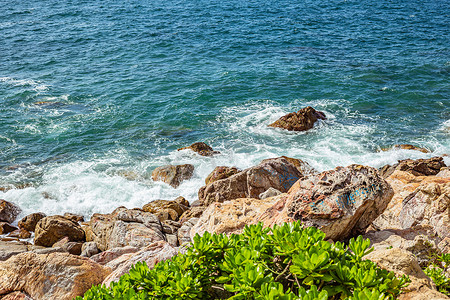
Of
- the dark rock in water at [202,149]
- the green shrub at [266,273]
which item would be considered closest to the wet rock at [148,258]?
the green shrub at [266,273]

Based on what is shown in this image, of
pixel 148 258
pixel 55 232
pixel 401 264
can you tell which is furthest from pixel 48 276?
pixel 55 232

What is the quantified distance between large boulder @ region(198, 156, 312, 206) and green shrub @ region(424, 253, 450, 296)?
8080 mm

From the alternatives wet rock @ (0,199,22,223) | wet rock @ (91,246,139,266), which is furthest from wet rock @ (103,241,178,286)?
wet rock @ (0,199,22,223)

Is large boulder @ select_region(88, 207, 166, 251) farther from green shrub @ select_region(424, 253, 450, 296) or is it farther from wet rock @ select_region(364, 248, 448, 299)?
green shrub @ select_region(424, 253, 450, 296)

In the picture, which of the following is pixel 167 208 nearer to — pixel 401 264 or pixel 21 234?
pixel 21 234

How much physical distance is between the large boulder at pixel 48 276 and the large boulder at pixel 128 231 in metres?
3.24

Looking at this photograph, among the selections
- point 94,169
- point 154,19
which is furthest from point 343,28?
point 94,169

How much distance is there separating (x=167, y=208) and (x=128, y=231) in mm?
4327

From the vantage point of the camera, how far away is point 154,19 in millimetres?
46344

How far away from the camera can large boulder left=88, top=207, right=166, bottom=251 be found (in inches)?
431

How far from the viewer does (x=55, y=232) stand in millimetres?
13305

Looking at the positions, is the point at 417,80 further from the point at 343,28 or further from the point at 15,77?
the point at 15,77

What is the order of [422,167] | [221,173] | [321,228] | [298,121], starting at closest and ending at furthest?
[321,228] → [422,167] → [221,173] → [298,121]

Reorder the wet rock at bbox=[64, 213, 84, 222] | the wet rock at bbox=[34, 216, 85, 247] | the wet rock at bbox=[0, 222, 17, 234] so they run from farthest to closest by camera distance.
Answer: the wet rock at bbox=[64, 213, 84, 222], the wet rock at bbox=[0, 222, 17, 234], the wet rock at bbox=[34, 216, 85, 247]
